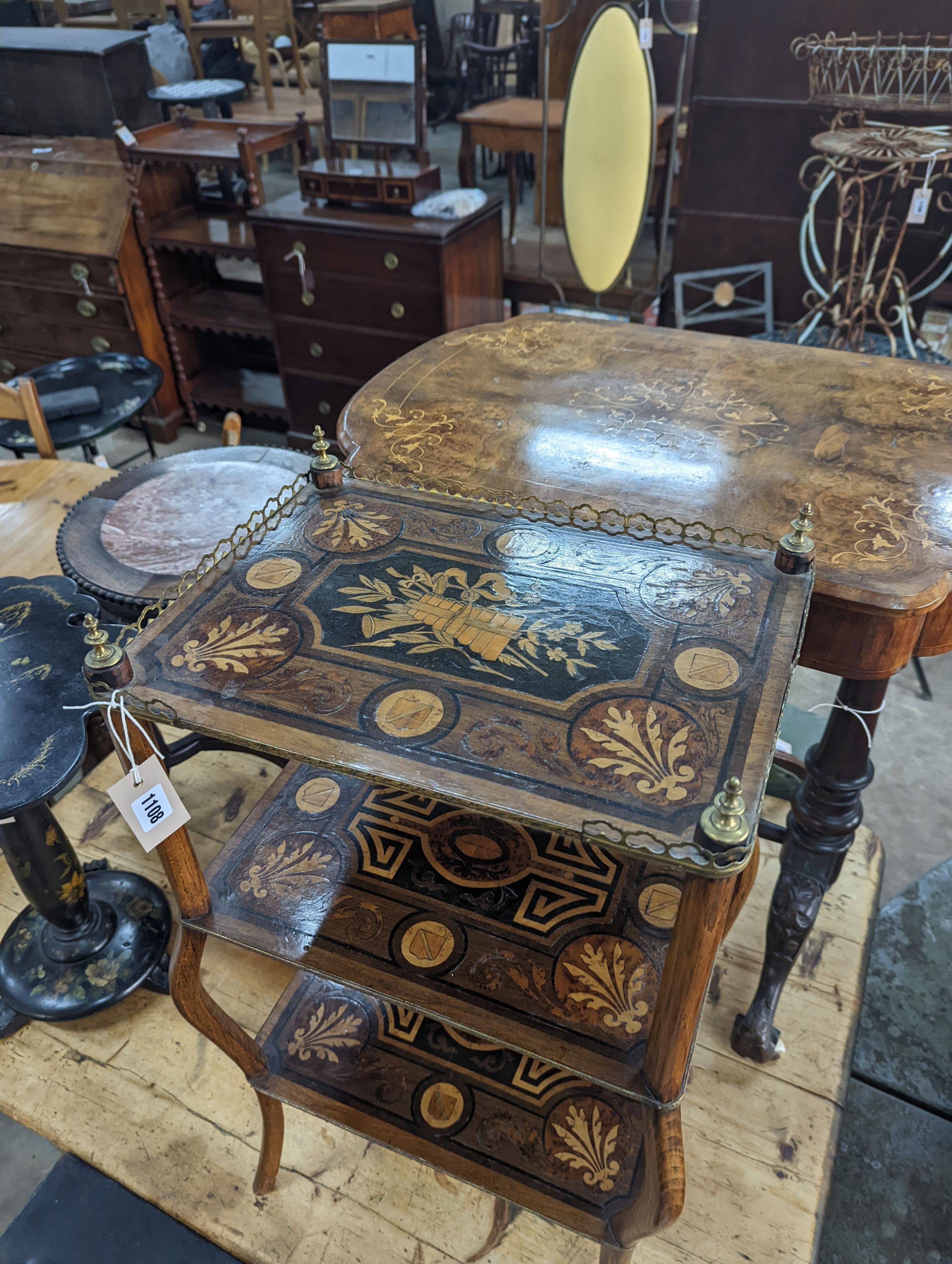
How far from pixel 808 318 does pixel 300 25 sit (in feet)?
21.2

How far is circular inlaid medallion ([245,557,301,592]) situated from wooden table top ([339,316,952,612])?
41 centimetres

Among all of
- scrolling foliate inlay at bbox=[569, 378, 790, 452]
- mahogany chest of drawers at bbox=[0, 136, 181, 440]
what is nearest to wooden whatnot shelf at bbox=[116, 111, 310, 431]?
mahogany chest of drawers at bbox=[0, 136, 181, 440]

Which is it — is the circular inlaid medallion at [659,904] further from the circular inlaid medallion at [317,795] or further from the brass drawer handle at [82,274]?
the brass drawer handle at [82,274]

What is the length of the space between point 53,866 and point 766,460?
1.63m

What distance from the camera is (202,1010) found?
1.21 meters

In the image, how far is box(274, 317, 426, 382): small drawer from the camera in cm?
348

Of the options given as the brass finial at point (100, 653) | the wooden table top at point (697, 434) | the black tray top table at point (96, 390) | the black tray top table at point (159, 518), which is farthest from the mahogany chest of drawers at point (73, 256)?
the brass finial at point (100, 653)

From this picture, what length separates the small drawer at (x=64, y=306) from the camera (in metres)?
3.94

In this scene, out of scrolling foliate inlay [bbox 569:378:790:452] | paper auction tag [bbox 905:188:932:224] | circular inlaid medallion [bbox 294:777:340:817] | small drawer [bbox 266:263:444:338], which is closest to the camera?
circular inlaid medallion [bbox 294:777:340:817]

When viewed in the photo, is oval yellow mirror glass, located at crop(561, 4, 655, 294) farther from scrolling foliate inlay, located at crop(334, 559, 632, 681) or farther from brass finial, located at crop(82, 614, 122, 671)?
brass finial, located at crop(82, 614, 122, 671)

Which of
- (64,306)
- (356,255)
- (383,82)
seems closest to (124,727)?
(356,255)

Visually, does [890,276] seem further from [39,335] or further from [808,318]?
[39,335]

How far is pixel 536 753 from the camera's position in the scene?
2.79 feet

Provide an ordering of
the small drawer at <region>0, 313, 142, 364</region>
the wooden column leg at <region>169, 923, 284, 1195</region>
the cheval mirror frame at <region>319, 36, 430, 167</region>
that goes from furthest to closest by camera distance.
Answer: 1. the small drawer at <region>0, 313, 142, 364</region>
2. the cheval mirror frame at <region>319, 36, 430, 167</region>
3. the wooden column leg at <region>169, 923, 284, 1195</region>
